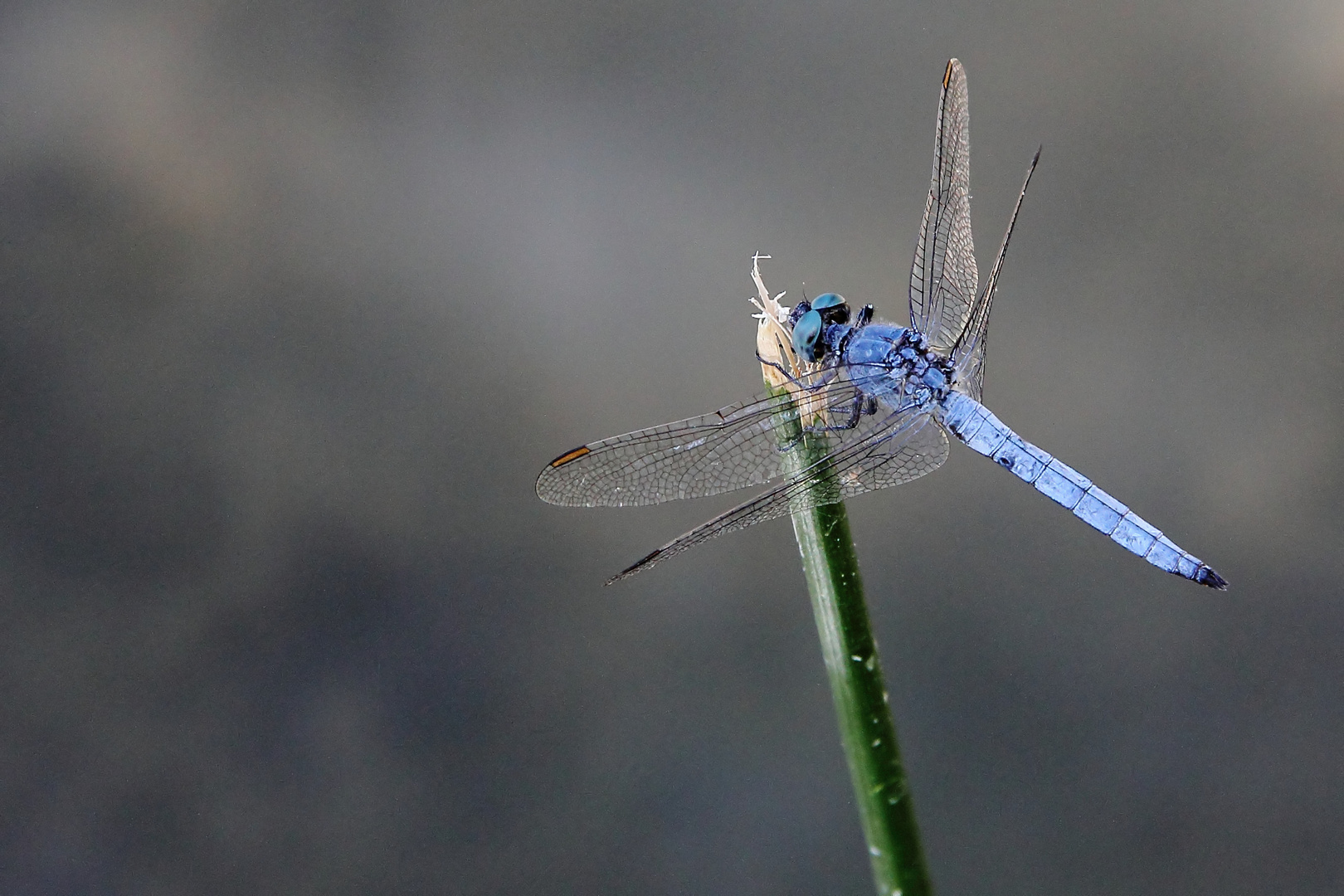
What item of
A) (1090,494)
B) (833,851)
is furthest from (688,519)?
(1090,494)

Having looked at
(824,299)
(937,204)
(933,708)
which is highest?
(937,204)

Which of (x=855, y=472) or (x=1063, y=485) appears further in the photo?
(x=1063, y=485)

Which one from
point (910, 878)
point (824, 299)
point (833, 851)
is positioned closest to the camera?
point (910, 878)

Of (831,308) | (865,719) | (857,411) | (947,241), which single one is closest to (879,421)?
(857,411)

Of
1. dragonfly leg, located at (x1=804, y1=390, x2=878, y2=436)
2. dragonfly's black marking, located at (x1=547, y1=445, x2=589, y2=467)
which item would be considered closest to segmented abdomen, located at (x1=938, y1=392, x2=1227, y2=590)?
dragonfly leg, located at (x1=804, y1=390, x2=878, y2=436)

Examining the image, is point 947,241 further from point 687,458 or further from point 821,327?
point 687,458

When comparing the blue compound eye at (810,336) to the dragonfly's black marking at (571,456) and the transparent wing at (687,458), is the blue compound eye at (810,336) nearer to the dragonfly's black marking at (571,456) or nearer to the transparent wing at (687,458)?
the transparent wing at (687,458)

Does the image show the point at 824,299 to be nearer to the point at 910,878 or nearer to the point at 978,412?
the point at 978,412

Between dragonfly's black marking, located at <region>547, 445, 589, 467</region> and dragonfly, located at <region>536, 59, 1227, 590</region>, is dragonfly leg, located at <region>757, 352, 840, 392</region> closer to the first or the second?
dragonfly, located at <region>536, 59, 1227, 590</region>
